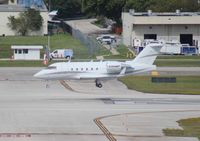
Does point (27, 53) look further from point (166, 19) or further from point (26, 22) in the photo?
point (26, 22)

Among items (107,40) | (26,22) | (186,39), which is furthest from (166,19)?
(26,22)

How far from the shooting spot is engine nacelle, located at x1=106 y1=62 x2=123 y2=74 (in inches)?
2392

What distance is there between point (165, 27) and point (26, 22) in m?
35.2

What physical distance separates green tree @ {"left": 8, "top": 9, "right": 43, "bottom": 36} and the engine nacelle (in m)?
91.5

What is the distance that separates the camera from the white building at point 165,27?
12812 cm

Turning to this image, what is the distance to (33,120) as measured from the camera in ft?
153

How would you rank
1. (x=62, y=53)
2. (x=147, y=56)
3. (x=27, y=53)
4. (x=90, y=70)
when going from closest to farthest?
(x=90, y=70) < (x=147, y=56) < (x=27, y=53) < (x=62, y=53)

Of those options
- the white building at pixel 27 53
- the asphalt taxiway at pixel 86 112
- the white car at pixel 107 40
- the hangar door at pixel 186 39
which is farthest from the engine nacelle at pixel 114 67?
the white car at pixel 107 40

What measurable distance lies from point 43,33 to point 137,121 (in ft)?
364

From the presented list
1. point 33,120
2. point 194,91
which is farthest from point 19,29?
point 33,120

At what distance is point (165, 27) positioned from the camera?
13025 cm

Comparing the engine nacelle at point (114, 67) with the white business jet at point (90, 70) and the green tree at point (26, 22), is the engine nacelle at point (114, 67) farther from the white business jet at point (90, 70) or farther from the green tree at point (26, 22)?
the green tree at point (26, 22)

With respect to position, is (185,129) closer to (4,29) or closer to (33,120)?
(33,120)

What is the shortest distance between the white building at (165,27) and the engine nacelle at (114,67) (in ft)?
221
